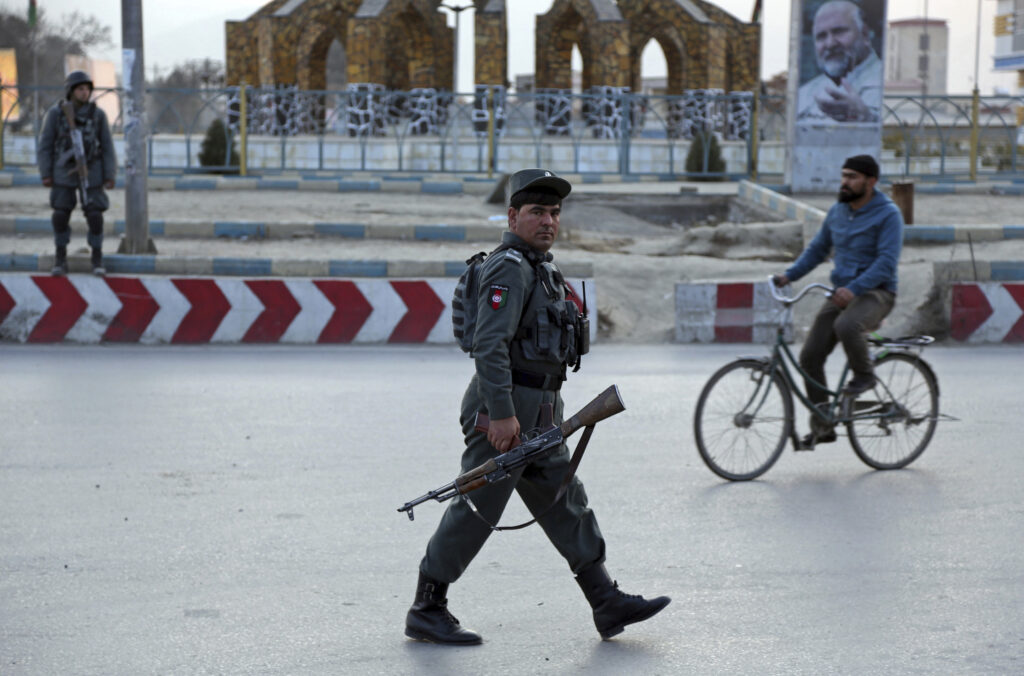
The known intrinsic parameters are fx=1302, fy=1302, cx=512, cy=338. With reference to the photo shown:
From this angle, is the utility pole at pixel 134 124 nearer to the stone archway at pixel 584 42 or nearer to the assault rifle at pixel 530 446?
the assault rifle at pixel 530 446

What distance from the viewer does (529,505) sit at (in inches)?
164

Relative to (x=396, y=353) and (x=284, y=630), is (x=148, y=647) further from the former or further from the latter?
(x=396, y=353)

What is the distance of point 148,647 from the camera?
13.3ft

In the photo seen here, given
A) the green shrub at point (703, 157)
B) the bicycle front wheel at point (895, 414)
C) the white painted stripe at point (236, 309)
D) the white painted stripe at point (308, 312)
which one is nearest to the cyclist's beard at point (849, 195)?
the bicycle front wheel at point (895, 414)

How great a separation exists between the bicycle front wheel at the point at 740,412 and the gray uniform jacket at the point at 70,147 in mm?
6881

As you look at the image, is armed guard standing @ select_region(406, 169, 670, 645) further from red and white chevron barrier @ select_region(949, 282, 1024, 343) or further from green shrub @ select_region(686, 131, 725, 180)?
green shrub @ select_region(686, 131, 725, 180)

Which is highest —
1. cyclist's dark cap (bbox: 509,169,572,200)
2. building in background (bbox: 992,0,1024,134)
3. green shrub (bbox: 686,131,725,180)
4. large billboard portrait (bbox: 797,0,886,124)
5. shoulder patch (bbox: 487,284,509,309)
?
building in background (bbox: 992,0,1024,134)

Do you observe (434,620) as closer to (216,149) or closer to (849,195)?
(849,195)

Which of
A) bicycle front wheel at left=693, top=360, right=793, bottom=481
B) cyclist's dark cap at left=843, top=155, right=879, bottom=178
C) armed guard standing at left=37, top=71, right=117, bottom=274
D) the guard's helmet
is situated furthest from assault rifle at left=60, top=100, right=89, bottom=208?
cyclist's dark cap at left=843, top=155, right=879, bottom=178

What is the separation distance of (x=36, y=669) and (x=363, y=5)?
97.4ft

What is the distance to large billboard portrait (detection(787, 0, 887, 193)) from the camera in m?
20.6

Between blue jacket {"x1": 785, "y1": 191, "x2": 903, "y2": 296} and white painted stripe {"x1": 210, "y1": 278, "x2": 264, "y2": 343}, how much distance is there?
220 inches

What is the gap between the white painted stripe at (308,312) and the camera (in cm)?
1099

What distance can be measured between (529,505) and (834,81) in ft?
58.9
